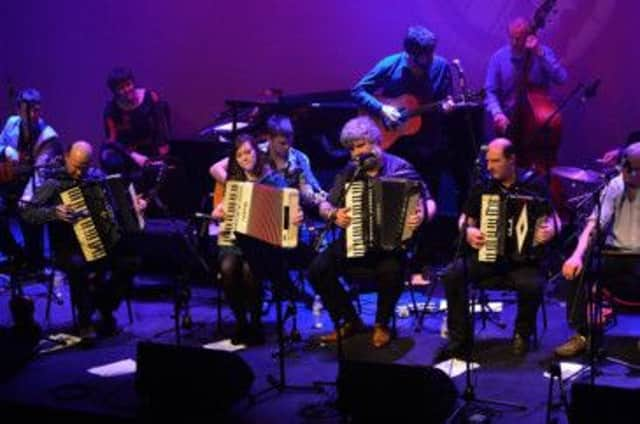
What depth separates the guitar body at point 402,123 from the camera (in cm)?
880

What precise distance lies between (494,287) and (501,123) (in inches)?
74.0

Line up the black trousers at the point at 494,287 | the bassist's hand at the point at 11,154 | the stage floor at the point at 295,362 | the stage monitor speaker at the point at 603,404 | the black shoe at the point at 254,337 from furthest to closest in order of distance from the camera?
the bassist's hand at the point at 11,154
the black shoe at the point at 254,337
the black trousers at the point at 494,287
the stage floor at the point at 295,362
the stage monitor speaker at the point at 603,404

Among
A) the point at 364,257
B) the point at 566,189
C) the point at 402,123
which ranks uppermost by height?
the point at 402,123

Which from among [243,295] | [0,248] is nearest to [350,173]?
[243,295]

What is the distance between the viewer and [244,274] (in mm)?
7320

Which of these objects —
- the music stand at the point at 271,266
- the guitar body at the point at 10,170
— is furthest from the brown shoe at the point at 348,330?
the guitar body at the point at 10,170

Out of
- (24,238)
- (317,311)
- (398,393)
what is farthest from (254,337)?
(24,238)

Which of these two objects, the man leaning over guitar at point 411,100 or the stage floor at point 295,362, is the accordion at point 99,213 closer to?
the stage floor at point 295,362

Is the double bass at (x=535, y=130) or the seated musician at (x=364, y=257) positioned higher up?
the double bass at (x=535, y=130)

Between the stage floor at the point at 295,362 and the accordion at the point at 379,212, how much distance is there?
74 cm

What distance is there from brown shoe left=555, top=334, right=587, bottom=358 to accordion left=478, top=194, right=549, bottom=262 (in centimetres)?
60

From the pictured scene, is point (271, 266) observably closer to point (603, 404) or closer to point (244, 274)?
point (244, 274)

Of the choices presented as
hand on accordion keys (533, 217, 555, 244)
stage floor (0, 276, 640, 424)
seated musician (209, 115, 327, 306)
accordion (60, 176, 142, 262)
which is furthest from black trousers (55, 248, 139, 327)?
hand on accordion keys (533, 217, 555, 244)

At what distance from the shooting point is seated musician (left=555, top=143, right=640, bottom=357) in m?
6.51
